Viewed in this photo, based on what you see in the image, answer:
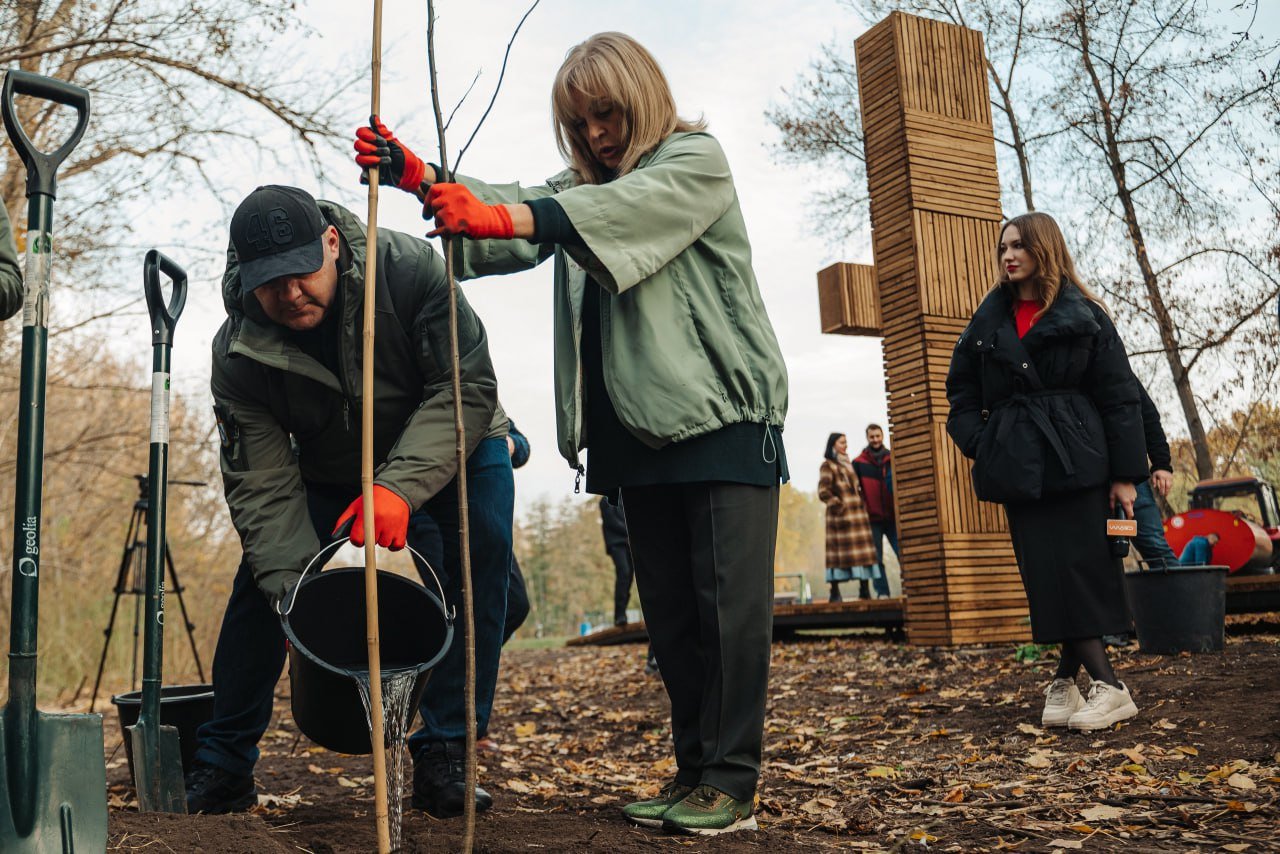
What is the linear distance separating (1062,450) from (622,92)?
2128mm

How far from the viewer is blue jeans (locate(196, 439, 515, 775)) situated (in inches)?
110

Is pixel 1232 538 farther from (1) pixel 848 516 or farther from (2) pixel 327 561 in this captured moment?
(2) pixel 327 561

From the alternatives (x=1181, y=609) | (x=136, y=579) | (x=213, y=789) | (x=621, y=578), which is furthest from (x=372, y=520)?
(x=621, y=578)

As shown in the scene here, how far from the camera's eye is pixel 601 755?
4840 mm

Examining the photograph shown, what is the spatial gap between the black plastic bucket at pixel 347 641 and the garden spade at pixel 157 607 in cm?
44

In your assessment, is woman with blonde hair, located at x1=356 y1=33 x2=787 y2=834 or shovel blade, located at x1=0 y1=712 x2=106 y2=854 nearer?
shovel blade, located at x1=0 y1=712 x2=106 y2=854

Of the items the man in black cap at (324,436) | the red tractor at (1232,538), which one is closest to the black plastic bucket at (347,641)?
the man in black cap at (324,436)

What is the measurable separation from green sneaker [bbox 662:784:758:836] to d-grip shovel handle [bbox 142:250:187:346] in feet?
6.27

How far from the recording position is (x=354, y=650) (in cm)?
255

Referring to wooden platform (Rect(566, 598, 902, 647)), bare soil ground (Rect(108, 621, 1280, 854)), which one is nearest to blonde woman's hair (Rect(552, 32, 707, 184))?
bare soil ground (Rect(108, 621, 1280, 854))

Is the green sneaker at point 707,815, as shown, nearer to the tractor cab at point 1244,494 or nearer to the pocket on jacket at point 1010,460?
the pocket on jacket at point 1010,460

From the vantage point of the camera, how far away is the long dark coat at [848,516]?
10.2 meters

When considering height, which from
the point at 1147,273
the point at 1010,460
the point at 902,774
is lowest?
the point at 902,774

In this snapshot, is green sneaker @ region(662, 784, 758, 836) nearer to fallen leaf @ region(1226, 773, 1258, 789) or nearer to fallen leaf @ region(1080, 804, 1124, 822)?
fallen leaf @ region(1080, 804, 1124, 822)
